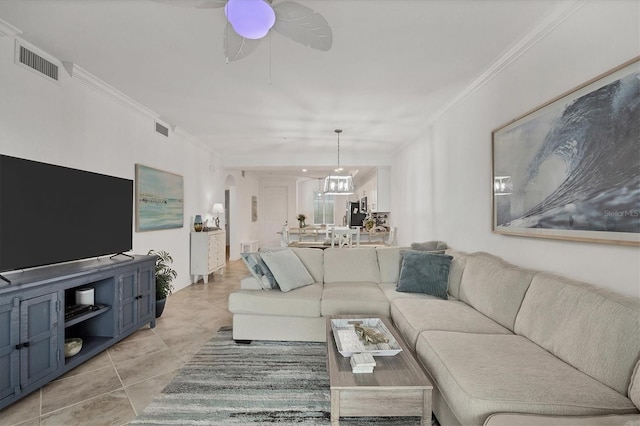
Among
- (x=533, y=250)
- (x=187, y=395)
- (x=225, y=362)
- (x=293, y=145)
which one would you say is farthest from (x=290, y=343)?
(x=293, y=145)

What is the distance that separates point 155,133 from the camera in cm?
434

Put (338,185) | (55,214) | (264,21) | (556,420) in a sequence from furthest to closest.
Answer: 1. (338,185)
2. (55,214)
3. (264,21)
4. (556,420)

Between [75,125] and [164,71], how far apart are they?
1.02 meters

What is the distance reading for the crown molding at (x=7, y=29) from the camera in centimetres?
221

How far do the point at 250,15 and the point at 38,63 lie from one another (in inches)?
86.7

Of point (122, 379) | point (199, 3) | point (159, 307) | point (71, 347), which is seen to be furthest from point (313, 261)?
point (199, 3)

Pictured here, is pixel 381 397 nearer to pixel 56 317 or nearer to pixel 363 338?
pixel 363 338

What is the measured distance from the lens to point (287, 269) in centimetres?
325

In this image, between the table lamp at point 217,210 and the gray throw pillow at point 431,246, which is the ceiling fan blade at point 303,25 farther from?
the table lamp at point 217,210

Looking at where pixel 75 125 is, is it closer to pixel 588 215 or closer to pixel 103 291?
pixel 103 291

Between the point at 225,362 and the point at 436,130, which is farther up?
the point at 436,130

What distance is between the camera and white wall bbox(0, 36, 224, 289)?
2.38 meters

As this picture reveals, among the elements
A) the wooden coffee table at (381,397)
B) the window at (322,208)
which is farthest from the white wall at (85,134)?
the window at (322,208)

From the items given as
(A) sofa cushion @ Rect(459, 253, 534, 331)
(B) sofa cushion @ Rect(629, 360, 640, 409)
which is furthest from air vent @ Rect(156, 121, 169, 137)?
(B) sofa cushion @ Rect(629, 360, 640, 409)
